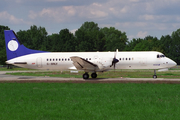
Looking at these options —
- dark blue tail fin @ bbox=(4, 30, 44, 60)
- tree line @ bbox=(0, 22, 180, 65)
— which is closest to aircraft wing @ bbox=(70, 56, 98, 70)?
dark blue tail fin @ bbox=(4, 30, 44, 60)

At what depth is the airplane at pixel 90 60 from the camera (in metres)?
29.0

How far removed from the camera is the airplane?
29.0 metres

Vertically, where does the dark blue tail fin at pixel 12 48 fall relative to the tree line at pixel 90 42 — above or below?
below

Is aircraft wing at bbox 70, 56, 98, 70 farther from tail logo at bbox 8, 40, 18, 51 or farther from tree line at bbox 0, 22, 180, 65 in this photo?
tree line at bbox 0, 22, 180, 65

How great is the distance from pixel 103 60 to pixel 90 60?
2215 mm

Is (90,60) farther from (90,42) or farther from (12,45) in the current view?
(90,42)

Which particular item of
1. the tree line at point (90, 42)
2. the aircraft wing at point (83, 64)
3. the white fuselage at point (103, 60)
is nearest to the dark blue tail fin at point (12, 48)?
the white fuselage at point (103, 60)

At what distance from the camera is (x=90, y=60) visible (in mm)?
30500

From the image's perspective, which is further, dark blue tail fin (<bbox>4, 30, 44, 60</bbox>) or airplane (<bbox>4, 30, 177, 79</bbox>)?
dark blue tail fin (<bbox>4, 30, 44, 60</bbox>)
